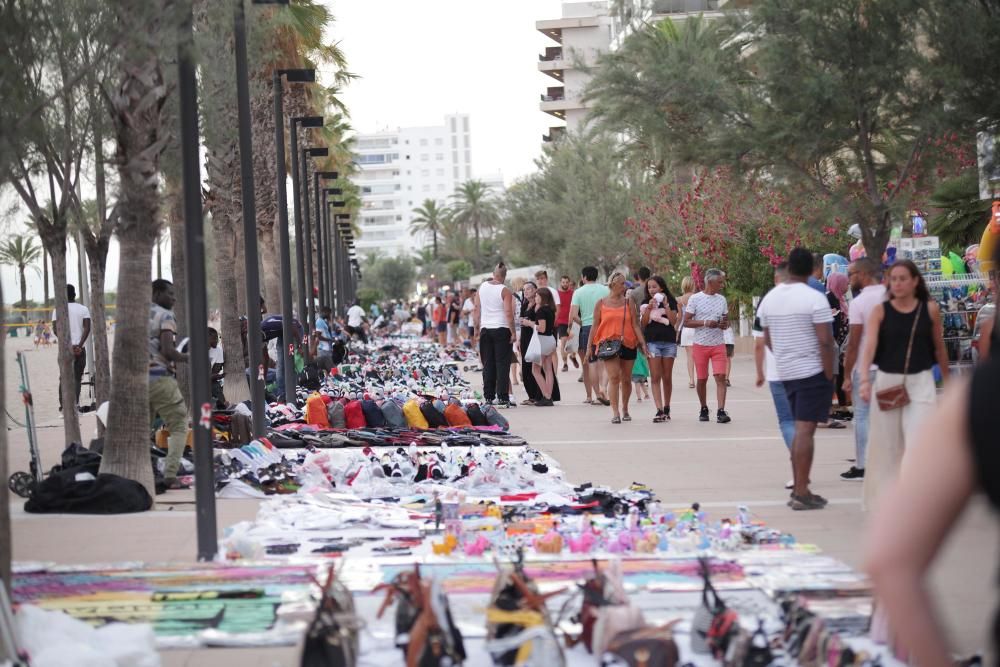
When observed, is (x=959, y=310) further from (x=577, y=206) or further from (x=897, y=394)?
(x=577, y=206)

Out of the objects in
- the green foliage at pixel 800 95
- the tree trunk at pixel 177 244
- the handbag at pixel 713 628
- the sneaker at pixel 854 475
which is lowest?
the sneaker at pixel 854 475

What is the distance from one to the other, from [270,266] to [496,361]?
16.9m

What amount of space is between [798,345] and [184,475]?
5.75 metres

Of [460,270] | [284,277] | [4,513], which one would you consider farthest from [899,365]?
[460,270]

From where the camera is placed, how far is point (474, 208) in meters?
126

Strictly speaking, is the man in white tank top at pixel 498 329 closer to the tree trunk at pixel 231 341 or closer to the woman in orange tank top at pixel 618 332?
the woman in orange tank top at pixel 618 332

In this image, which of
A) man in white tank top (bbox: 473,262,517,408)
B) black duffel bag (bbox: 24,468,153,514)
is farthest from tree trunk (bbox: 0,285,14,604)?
man in white tank top (bbox: 473,262,517,408)

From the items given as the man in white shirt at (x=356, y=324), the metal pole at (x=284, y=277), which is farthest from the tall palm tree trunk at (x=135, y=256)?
the man in white shirt at (x=356, y=324)

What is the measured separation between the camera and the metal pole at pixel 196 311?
8172 millimetres

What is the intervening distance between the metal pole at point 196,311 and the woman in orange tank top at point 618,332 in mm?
8654

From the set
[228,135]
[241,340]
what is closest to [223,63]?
[228,135]

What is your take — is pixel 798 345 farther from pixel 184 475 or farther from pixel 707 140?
pixel 707 140

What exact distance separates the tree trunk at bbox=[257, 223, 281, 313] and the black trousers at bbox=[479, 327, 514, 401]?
637 inches

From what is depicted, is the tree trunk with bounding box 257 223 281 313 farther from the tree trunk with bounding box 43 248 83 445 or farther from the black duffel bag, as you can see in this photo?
the black duffel bag
